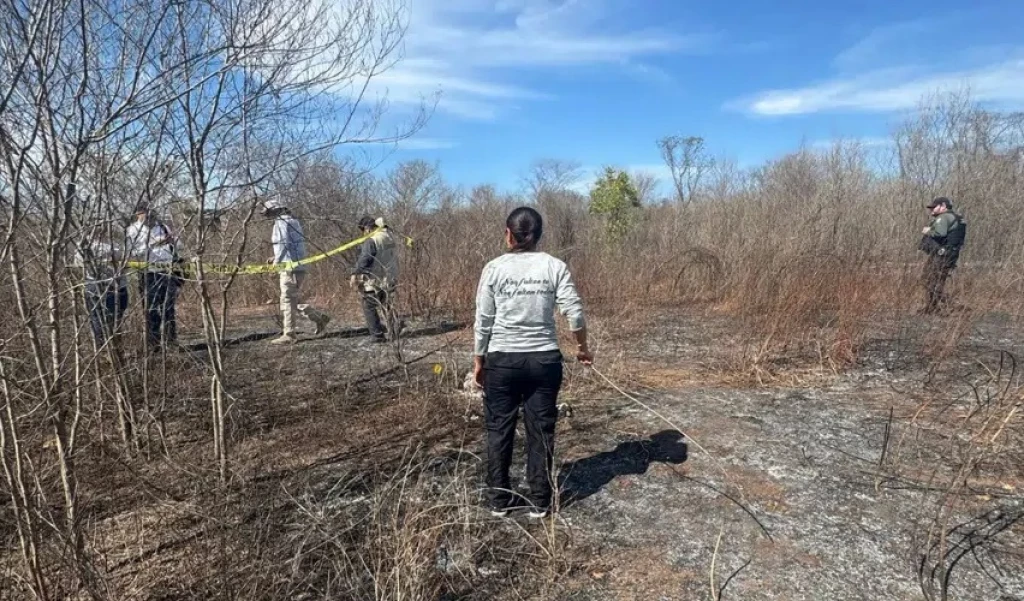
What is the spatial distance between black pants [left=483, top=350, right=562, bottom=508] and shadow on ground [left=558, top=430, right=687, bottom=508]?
0.34m

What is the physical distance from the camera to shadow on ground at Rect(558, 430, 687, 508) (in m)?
3.59

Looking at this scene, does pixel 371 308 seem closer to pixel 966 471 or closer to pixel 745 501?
pixel 745 501

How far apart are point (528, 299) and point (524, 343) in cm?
22

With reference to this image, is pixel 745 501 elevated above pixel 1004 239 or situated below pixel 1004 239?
below

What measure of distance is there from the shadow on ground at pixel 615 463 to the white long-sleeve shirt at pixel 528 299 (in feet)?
3.01

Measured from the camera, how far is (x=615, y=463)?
3930 millimetres

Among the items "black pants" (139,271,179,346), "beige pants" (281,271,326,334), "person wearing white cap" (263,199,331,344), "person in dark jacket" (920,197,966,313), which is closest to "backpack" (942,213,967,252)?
"person in dark jacket" (920,197,966,313)

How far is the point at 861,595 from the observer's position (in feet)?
8.53

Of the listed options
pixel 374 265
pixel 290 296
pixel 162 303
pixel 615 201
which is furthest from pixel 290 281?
pixel 615 201

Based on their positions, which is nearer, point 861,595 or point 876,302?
point 861,595

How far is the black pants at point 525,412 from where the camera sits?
3064 millimetres

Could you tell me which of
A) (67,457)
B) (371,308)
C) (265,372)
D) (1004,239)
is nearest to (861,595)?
(67,457)

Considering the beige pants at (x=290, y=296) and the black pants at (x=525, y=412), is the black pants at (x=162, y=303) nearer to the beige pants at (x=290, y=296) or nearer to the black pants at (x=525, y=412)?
the beige pants at (x=290, y=296)

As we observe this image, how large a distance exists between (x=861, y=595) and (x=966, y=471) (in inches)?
29.6
